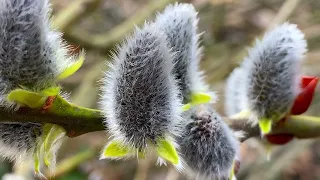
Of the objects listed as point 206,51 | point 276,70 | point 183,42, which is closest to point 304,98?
point 276,70

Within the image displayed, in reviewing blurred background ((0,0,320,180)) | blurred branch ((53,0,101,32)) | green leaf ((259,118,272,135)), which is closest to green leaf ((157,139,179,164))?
green leaf ((259,118,272,135))

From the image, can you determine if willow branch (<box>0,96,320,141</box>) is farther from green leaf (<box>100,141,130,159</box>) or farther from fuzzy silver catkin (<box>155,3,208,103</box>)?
fuzzy silver catkin (<box>155,3,208,103</box>)

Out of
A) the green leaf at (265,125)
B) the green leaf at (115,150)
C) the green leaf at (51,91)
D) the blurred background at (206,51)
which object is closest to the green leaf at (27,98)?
the green leaf at (51,91)

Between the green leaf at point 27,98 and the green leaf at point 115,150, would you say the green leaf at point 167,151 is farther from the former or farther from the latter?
the green leaf at point 27,98

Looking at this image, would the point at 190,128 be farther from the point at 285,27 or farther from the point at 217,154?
the point at 285,27

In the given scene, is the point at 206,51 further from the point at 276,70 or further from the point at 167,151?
the point at 167,151
